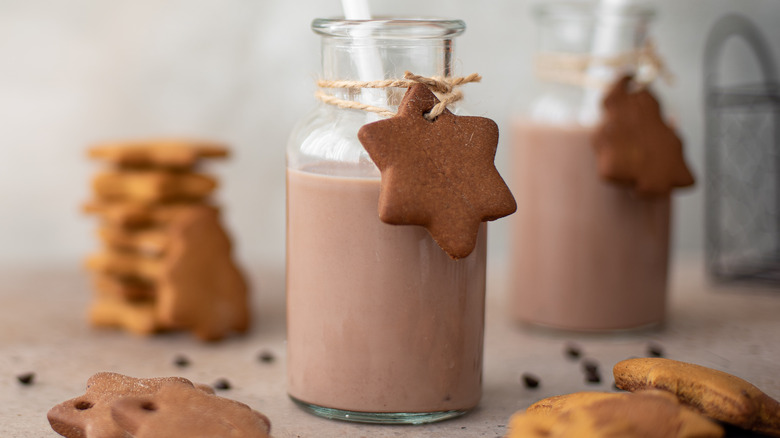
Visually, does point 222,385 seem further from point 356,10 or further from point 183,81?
point 183,81

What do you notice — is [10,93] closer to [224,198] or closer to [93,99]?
[93,99]

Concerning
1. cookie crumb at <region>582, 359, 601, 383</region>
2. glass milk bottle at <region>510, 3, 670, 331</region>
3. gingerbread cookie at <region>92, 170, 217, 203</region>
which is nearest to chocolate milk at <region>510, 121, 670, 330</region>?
glass milk bottle at <region>510, 3, 670, 331</region>

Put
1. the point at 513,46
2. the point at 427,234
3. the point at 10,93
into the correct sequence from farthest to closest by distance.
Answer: the point at 513,46
the point at 10,93
the point at 427,234

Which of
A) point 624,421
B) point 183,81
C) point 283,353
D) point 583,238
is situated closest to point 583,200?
point 583,238

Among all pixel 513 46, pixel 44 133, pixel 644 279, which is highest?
pixel 513 46

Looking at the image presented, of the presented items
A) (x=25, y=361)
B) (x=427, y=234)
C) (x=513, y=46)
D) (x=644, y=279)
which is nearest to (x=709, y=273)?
(x=644, y=279)

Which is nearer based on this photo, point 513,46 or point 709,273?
point 709,273
